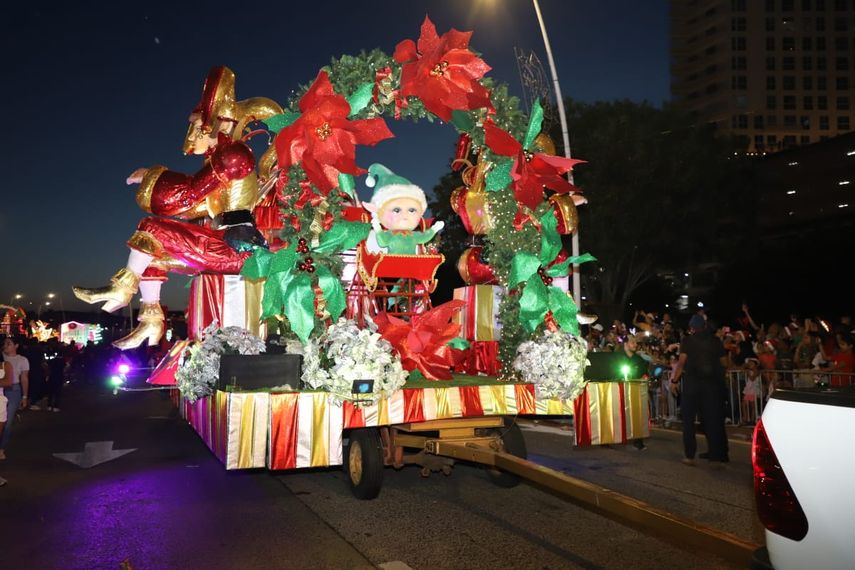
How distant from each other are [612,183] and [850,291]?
1113cm

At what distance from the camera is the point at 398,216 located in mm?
9734

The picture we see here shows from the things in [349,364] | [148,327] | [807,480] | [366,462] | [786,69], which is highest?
[786,69]

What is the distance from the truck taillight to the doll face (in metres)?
7.28

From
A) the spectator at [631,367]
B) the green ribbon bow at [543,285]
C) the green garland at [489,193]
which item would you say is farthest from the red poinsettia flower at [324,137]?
the spectator at [631,367]

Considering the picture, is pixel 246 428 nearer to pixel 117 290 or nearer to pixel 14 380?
pixel 117 290

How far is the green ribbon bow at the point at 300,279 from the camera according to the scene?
652 centimetres

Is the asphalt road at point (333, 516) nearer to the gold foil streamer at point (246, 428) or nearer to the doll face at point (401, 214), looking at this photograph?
the gold foil streamer at point (246, 428)

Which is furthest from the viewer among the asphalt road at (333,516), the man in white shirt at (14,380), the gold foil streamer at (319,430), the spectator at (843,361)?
the spectator at (843,361)

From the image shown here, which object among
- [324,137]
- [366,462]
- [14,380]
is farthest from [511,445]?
[14,380]

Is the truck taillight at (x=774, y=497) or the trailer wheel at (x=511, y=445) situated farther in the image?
the trailer wheel at (x=511, y=445)

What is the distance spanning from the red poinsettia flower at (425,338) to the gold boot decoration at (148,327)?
3.50 meters

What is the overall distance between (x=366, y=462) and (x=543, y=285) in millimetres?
2509

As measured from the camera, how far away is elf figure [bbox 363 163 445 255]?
9688 mm

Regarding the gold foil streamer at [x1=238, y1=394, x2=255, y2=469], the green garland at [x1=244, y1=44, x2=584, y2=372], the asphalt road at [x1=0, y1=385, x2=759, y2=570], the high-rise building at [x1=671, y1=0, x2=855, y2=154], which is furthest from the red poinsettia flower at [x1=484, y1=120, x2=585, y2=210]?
the high-rise building at [x1=671, y1=0, x2=855, y2=154]
